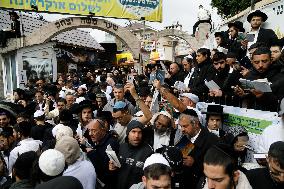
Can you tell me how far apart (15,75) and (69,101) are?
826 cm

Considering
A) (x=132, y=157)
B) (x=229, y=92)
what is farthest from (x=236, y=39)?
(x=132, y=157)

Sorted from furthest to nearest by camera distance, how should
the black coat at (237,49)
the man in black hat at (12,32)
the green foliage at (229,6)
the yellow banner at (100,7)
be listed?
1. the green foliage at (229,6)
2. the yellow banner at (100,7)
3. the man in black hat at (12,32)
4. the black coat at (237,49)

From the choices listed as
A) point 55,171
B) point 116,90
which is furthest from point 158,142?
point 116,90

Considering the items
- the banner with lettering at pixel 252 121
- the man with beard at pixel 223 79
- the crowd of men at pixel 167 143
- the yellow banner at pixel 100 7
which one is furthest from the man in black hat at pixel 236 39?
the yellow banner at pixel 100 7

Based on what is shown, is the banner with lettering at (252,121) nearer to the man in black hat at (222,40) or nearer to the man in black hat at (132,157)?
the man in black hat at (132,157)

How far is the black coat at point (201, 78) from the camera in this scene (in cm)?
643

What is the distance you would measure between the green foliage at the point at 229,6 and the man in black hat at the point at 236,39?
1653cm

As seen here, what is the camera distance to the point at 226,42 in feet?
27.4

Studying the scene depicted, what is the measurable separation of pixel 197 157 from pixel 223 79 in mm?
2556

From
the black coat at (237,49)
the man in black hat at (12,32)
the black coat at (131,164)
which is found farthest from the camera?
the man in black hat at (12,32)

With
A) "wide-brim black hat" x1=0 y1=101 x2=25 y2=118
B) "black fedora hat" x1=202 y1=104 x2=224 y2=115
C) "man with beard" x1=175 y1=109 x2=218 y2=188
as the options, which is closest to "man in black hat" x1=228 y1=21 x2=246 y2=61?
"black fedora hat" x1=202 y1=104 x2=224 y2=115

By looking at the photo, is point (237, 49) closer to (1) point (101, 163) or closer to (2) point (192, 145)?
(2) point (192, 145)

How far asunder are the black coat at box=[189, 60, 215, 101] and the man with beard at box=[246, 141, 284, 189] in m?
3.29

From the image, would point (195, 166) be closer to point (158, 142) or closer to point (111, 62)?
point (158, 142)
